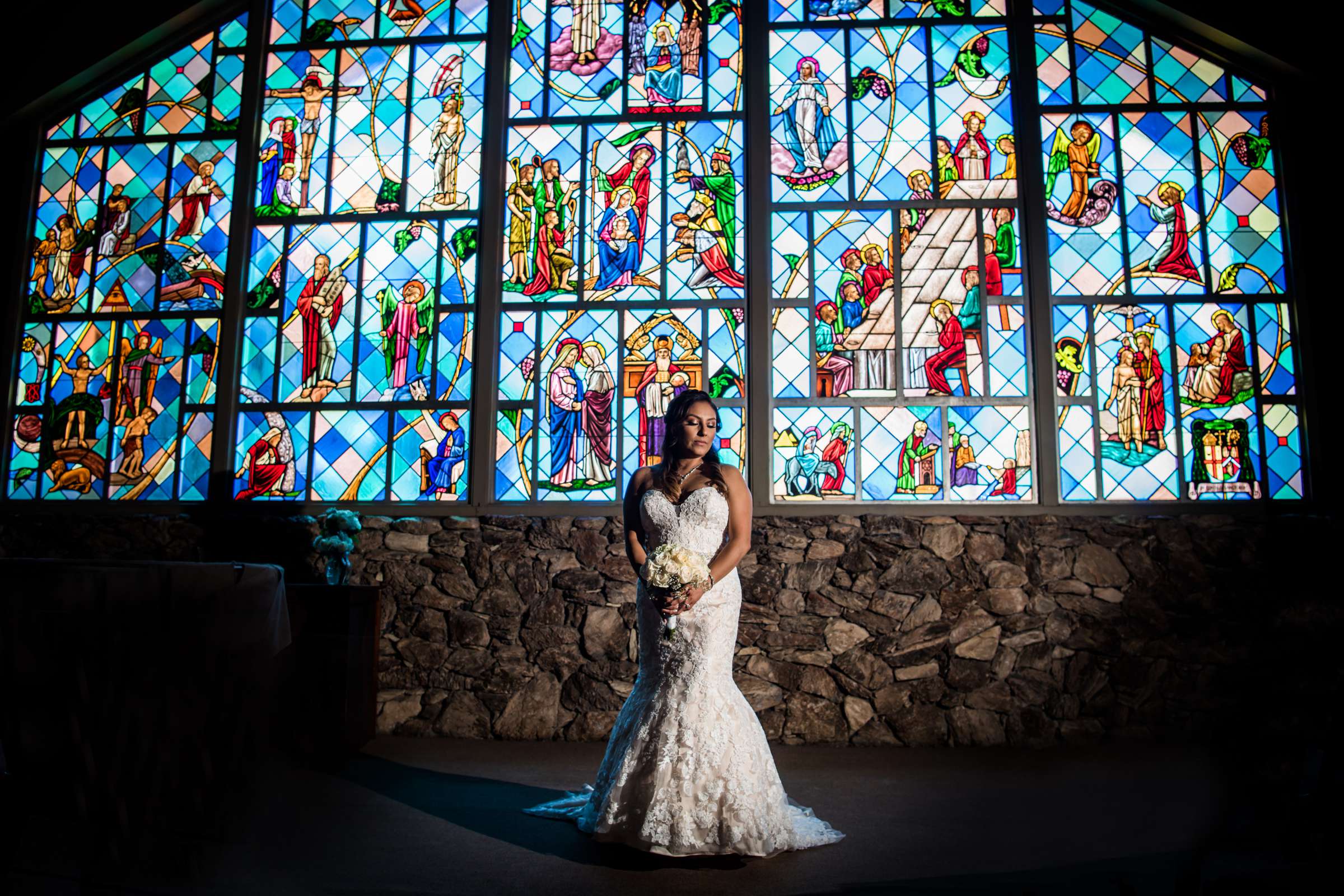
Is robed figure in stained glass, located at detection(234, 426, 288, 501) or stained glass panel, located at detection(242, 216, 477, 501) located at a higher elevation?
stained glass panel, located at detection(242, 216, 477, 501)

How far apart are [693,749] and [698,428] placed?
3.48 ft

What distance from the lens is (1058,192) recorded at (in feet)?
18.9

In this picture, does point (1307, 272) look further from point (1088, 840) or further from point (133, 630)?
point (133, 630)

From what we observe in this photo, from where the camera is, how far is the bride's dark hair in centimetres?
315

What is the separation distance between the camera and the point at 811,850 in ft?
9.84

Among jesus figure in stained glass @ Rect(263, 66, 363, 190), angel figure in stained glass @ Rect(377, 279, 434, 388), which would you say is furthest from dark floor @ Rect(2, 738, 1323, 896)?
jesus figure in stained glass @ Rect(263, 66, 363, 190)

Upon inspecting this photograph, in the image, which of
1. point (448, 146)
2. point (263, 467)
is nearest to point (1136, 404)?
point (448, 146)

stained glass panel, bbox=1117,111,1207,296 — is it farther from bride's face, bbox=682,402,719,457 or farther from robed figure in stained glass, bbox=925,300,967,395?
bride's face, bbox=682,402,719,457

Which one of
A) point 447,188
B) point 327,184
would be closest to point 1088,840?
point 447,188

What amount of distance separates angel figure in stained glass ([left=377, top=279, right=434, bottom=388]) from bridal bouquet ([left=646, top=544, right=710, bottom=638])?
10.9ft

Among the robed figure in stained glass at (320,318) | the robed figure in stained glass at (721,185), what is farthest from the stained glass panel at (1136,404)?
the robed figure in stained glass at (320,318)

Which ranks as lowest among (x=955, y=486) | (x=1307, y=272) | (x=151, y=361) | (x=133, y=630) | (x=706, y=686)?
(x=706, y=686)

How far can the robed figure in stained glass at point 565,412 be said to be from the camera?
564 centimetres

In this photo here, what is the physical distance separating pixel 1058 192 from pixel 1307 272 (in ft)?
5.08
